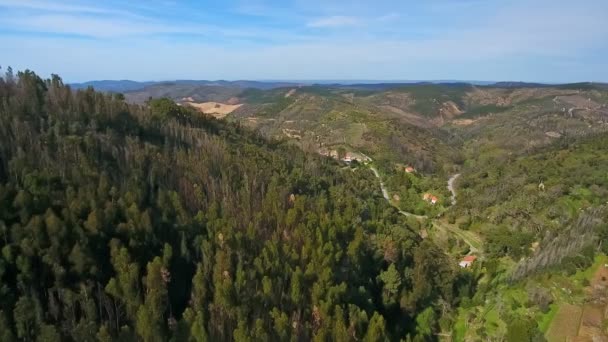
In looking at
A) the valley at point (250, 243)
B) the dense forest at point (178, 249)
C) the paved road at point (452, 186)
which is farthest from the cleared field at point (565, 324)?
the paved road at point (452, 186)

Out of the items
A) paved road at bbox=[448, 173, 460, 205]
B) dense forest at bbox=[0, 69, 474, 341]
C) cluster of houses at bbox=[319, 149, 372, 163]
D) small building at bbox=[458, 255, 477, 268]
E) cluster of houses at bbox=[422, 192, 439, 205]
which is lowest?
small building at bbox=[458, 255, 477, 268]

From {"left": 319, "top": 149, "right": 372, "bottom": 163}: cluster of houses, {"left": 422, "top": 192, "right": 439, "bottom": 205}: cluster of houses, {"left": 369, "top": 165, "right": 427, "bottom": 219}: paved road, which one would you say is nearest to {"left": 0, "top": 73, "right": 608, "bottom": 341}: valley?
{"left": 369, "top": 165, "right": 427, "bottom": 219}: paved road

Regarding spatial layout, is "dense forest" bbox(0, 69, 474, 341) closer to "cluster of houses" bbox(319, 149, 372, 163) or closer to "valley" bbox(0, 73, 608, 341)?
"valley" bbox(0, 73, 608, 341)

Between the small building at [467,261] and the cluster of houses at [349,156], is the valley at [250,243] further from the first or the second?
the cluster of houses at [349,156]

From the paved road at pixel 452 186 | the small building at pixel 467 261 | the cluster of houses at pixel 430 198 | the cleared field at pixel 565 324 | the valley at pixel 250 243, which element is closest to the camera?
the valley at pixel 250 243

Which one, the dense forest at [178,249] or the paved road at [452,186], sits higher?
the dense forest at [178,249]

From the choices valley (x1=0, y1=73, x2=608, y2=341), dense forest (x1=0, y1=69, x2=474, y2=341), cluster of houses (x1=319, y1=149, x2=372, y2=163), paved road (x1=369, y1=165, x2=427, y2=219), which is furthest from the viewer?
cluster of houses (x1=319, y1=149, x2=372, y2=163)
